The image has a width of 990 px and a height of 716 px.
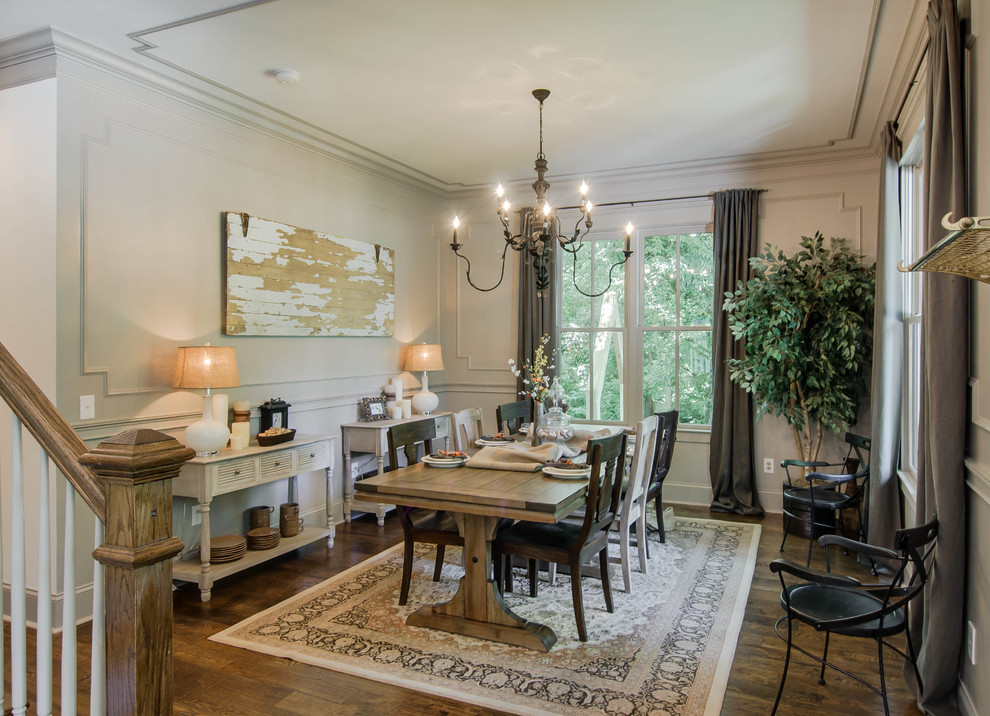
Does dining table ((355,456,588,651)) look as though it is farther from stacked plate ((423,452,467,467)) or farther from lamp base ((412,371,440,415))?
lamp base ((412,371,440,415))

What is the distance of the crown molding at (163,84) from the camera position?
3.26 metres

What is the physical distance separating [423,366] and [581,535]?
9.51 ft

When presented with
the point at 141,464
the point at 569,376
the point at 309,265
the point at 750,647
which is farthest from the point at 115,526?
the point at 569,376

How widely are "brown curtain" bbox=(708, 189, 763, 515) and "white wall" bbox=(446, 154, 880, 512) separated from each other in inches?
5.2

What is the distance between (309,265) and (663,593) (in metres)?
3.18

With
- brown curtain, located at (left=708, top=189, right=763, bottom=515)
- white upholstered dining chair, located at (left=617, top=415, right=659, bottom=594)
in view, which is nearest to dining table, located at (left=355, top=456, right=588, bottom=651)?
white upholstered dining chair, located at (left=617, top=415, right=659, bottom=594)

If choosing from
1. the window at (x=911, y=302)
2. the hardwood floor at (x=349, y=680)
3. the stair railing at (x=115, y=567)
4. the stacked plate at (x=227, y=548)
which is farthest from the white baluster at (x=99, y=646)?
the window at (x=911, y=302)

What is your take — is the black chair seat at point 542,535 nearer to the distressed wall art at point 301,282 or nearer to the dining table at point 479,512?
the dining table at point 479,512

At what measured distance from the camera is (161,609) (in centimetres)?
131

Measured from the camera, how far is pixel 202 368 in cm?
359

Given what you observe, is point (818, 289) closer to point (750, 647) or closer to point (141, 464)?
point (750, 647)

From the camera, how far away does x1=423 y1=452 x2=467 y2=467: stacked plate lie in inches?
138

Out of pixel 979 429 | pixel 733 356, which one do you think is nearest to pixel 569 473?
pixel 979 429

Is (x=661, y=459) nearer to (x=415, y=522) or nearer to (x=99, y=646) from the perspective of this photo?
(x=415, y=522)
